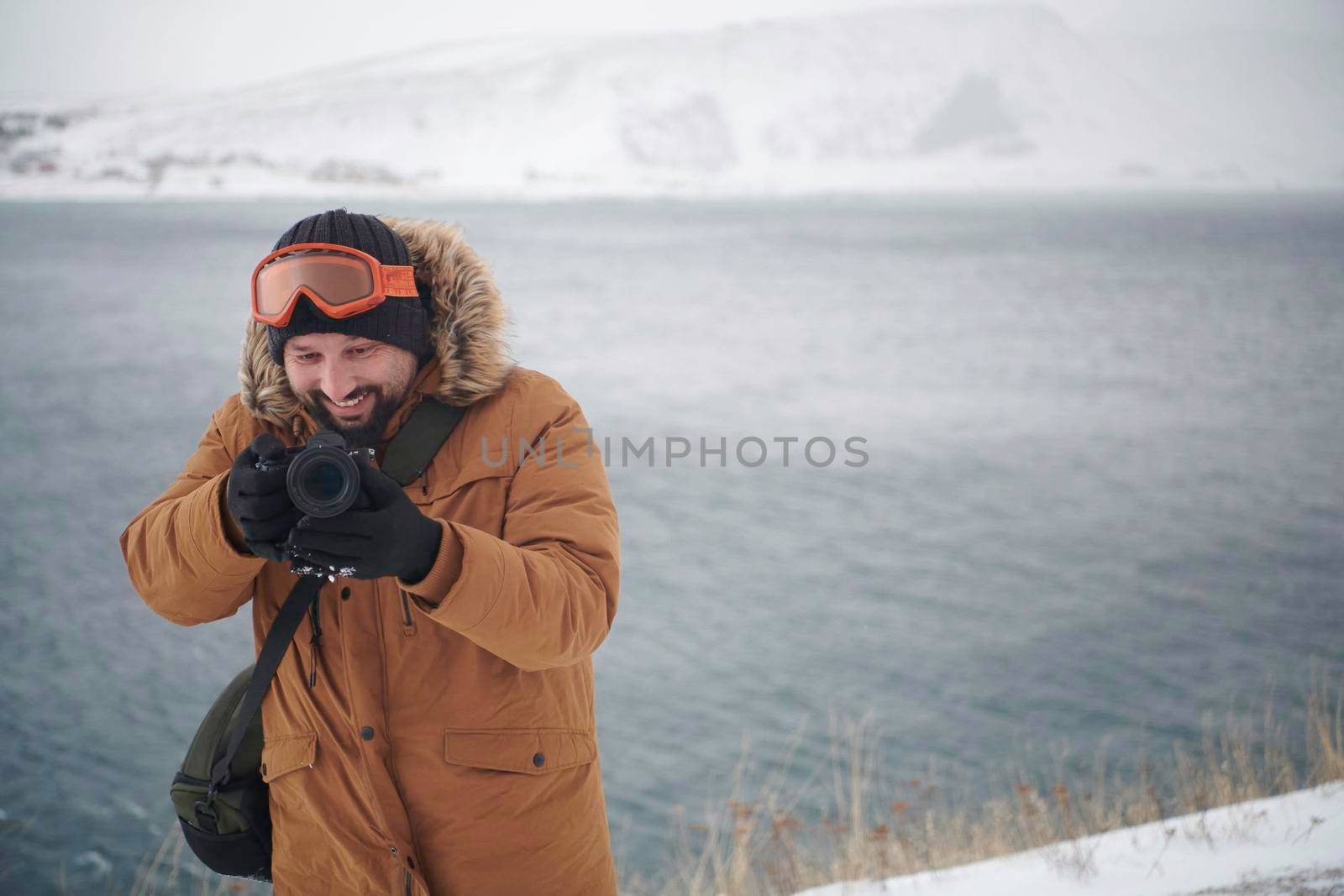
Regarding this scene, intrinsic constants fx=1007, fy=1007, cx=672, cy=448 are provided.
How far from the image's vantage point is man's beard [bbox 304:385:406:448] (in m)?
1.49

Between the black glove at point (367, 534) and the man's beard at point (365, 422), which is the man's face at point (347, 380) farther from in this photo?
the black glove at point (367, 534)

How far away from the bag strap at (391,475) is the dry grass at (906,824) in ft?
6.56

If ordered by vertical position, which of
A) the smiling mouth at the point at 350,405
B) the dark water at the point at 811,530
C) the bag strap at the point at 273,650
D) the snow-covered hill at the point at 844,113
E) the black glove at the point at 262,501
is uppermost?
the snow-covered hill at the point at 844,113

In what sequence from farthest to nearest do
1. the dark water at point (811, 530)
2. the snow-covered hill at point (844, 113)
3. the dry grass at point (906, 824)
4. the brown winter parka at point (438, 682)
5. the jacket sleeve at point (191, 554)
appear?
the snow-covered hill at point (844, 113)
the dark water at point (811, 530)
the dry grass at point (906, 824)
the brown winter parka at point (438, 682)
the jacket sleeve at point (191, 554)

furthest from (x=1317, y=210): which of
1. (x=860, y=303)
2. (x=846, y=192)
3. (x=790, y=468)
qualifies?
(x=790, y=468)

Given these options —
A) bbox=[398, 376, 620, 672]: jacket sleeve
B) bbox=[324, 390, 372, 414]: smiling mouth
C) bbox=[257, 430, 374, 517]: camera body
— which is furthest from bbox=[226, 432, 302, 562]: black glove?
bbox=[324, 390, 372, 414]: smiling mouth

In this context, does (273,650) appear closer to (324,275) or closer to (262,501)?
(262,501)

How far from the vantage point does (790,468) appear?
18.7 meters

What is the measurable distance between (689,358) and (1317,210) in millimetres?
75050

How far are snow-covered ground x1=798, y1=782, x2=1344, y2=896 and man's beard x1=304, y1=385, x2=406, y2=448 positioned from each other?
2030 mm

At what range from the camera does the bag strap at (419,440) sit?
56.6 inches

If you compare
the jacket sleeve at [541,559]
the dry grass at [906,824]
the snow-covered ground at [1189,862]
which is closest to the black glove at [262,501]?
the jacket sleeve at [541,559]

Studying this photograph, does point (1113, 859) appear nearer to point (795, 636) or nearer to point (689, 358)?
point (795, 636)

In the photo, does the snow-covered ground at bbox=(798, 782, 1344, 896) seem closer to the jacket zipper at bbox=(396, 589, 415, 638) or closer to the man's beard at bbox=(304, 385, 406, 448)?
the jacket zipper at bbox=(396, 589, 415, 638)
